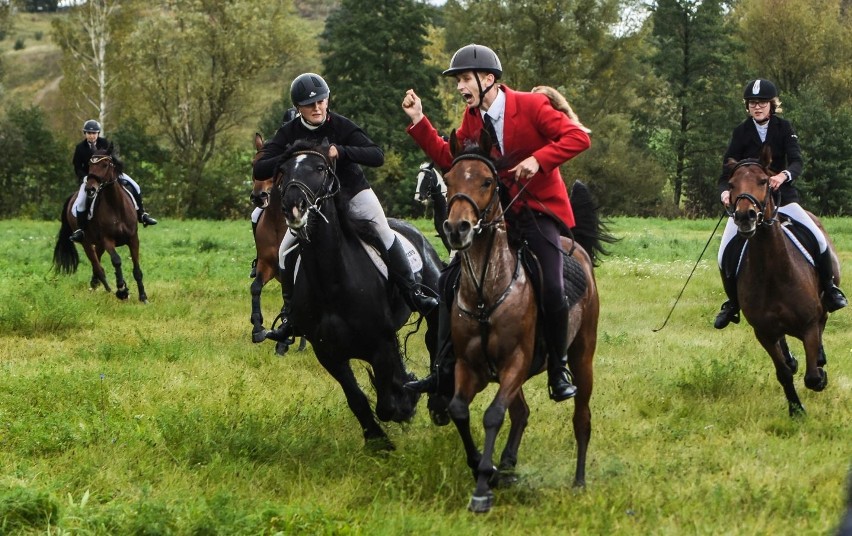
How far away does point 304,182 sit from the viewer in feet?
21.9

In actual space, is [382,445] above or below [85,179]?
below

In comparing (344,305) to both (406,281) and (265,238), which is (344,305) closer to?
(406,281)

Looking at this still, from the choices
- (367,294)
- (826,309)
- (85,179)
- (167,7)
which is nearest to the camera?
(367,294)

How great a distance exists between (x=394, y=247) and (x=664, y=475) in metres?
2.75

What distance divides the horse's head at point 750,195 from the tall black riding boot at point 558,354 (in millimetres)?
2398

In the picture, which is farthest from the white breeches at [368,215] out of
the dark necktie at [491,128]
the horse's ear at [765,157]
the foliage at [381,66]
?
the foliage at [381,66]

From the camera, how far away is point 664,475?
20.9 ft

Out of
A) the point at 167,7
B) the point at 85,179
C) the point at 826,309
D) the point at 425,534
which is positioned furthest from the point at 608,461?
the point at 167,7

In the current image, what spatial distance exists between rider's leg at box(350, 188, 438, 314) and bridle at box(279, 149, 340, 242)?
55 cm

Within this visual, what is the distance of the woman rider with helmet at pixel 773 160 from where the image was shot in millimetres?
8727

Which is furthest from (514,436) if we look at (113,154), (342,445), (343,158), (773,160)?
(113,154)

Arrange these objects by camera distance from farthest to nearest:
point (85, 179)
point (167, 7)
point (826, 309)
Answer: point (167, 7), point (85, 179), point (826, 309)

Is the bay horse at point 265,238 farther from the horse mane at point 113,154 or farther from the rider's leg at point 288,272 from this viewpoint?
the rider's leg at point 288,272

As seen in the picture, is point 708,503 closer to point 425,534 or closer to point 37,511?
point 425,534
